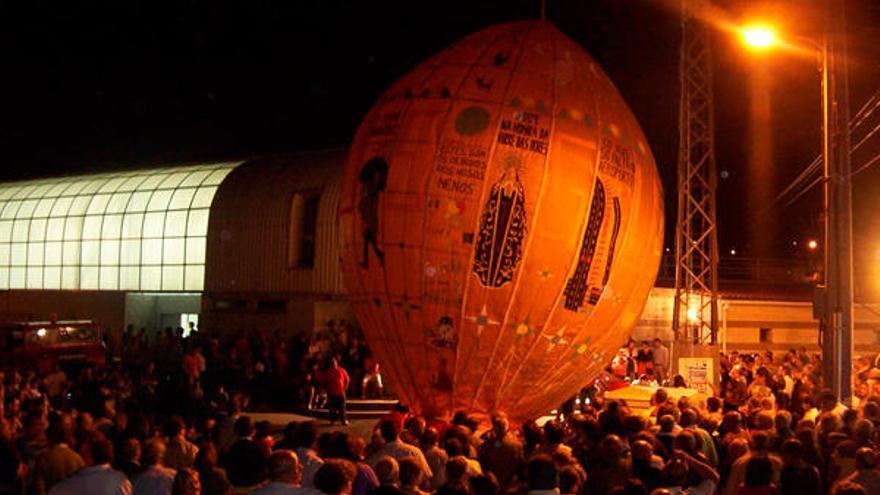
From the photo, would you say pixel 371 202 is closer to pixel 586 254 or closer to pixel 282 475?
pixel 586 254

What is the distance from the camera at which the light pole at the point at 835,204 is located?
1484cm

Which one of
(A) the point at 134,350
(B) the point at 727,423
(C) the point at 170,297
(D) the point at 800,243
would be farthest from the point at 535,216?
(D) the point at 800,243

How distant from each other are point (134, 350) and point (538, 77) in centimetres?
2192

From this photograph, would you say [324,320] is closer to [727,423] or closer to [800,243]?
[727,423]


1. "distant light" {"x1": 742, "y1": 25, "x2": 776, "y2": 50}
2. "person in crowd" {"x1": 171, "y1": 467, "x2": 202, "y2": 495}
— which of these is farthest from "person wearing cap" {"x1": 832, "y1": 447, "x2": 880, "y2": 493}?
"distant light" {"x1": 742, "y1": 25, "x2": 776, "y2": 50}

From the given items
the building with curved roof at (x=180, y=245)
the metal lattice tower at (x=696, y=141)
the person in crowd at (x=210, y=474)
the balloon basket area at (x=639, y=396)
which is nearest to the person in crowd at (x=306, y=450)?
the person in crowd at (x=210, y=474)

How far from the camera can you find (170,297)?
39000mm

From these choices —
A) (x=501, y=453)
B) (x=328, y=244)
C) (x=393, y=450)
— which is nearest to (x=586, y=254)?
(x=501, y=453)

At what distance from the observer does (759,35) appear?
14914 mm

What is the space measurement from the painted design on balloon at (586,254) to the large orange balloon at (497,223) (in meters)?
0.02

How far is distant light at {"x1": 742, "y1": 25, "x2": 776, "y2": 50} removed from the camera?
1490 centimetres

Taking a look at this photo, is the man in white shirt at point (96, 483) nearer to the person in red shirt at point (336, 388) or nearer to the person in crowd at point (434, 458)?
the person in crowd at point (434, 458)

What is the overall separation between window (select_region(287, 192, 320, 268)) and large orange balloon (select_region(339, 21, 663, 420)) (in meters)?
19.3

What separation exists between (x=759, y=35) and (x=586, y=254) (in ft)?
13.0
